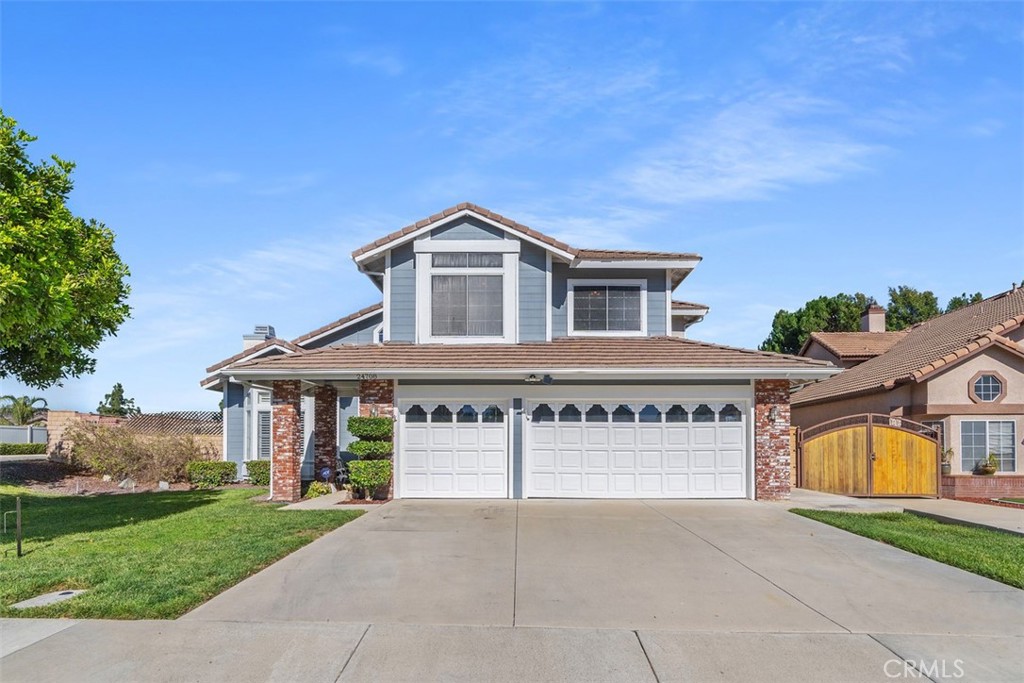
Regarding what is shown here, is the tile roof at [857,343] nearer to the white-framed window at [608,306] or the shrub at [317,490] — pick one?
the white-framed window at [608,306]

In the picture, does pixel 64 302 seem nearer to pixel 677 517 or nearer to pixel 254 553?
pixel 254 553

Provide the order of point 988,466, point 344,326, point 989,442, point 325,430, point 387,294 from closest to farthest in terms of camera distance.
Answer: point 387,294, point 988,466, point 989,442, point 325,430, point 344,326

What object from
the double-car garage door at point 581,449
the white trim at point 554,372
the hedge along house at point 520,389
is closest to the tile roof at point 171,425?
the hedge along house at point 520,389

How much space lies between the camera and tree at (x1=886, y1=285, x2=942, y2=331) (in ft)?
162

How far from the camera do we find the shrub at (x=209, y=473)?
22703 millimetres

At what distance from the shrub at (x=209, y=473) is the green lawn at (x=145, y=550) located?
5.48 metres

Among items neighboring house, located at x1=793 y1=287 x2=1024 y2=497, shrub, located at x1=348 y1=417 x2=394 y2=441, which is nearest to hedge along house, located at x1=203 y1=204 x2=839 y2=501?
shrub, located at x1=348 y1=417 x2=394 y2=441

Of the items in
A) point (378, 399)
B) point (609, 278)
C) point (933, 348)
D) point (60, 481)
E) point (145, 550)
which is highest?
point (609, 278)

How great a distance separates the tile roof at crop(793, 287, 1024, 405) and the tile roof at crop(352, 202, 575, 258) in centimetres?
1011

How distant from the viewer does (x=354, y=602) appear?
7.55 meters

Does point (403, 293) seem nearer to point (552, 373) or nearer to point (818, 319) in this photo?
point (552, 373)

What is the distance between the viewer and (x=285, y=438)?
16.8 meters

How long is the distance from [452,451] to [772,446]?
7.18 metres

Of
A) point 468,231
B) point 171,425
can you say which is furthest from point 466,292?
point 171,425
